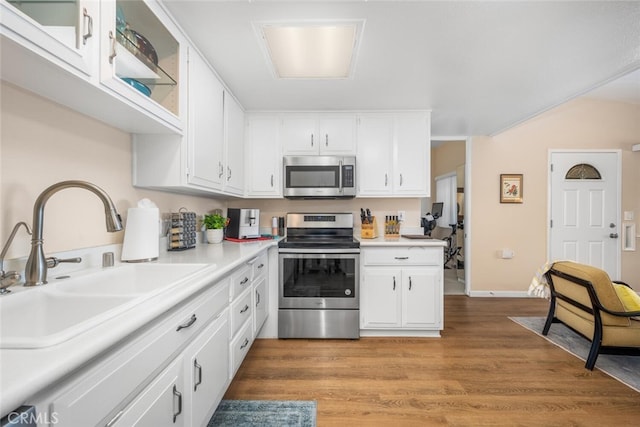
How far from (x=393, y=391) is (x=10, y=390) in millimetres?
1910

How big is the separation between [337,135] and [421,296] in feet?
5.99

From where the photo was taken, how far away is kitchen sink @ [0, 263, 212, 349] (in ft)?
2.05

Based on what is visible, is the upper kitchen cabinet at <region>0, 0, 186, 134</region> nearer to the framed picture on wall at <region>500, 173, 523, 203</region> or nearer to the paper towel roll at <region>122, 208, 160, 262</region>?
the paper towel roll at <region>122, 208, 160, 262</region>

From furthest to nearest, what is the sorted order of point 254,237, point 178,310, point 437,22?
1. point 254,237
2. point 437,22
3. point 178,310

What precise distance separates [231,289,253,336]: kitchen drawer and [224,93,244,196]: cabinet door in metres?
0.93

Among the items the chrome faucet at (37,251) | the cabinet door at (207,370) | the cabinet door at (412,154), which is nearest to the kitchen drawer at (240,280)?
the cabinet door at (207,370)

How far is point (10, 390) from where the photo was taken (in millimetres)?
430

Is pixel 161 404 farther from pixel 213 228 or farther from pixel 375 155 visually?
pixel 375 155

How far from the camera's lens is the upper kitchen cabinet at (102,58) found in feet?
2.57

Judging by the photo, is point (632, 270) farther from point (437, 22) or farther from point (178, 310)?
point (178, 310)

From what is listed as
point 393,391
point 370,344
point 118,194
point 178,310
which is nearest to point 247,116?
point 118,194

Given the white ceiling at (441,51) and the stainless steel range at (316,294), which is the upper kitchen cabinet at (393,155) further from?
the stainless steel range at (316,294)

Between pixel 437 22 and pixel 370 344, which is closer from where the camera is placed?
pixel 437 22

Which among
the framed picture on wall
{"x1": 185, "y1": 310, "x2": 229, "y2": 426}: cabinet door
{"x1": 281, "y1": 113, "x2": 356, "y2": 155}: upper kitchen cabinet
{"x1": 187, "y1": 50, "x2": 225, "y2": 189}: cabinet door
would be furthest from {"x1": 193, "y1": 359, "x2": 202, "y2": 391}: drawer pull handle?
the framed picture on wall
